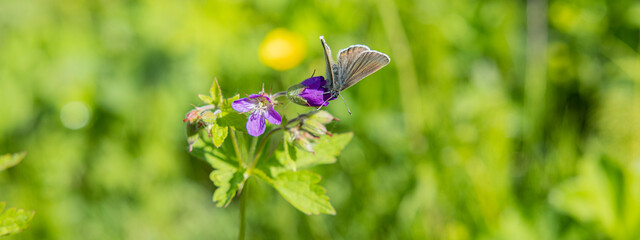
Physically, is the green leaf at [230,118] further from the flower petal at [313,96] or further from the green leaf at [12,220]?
the green leaf at [12,220]

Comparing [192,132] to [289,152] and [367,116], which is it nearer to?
[289,152]

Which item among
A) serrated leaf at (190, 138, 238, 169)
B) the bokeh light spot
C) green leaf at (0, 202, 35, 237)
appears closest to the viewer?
green leaf at (0, 202, 35, 237)

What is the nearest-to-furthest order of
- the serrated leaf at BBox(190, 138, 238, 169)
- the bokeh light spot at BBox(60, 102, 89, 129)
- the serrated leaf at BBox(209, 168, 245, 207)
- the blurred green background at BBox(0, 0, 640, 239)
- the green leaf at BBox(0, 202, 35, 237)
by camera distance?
the green leaf at BBox(0, 202, 35, 237)
the serrated leaf at BBox(209, 168, 245, 207)
the serrated leaf at BBox(190, 138, 238, 169)
the blurred green background at BBox(0, 0, 640, 239)
the bokeh light spot at BBox(60, 102, 89, 129)

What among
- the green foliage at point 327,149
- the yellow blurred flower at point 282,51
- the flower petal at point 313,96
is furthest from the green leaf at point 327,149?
the yellow blurred flower at point 282,51

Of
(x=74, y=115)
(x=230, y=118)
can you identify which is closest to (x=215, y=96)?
(x=230, y=118)

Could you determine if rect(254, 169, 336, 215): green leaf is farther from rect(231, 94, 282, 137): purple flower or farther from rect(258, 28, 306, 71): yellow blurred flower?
rect(258, 28, 306, 71): yellow blurred flower

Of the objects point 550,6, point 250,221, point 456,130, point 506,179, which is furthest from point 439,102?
point 550,6

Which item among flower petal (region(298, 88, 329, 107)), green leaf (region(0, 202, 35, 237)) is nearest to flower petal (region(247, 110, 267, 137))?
flower petal (region(298, 88, 329, 107))
